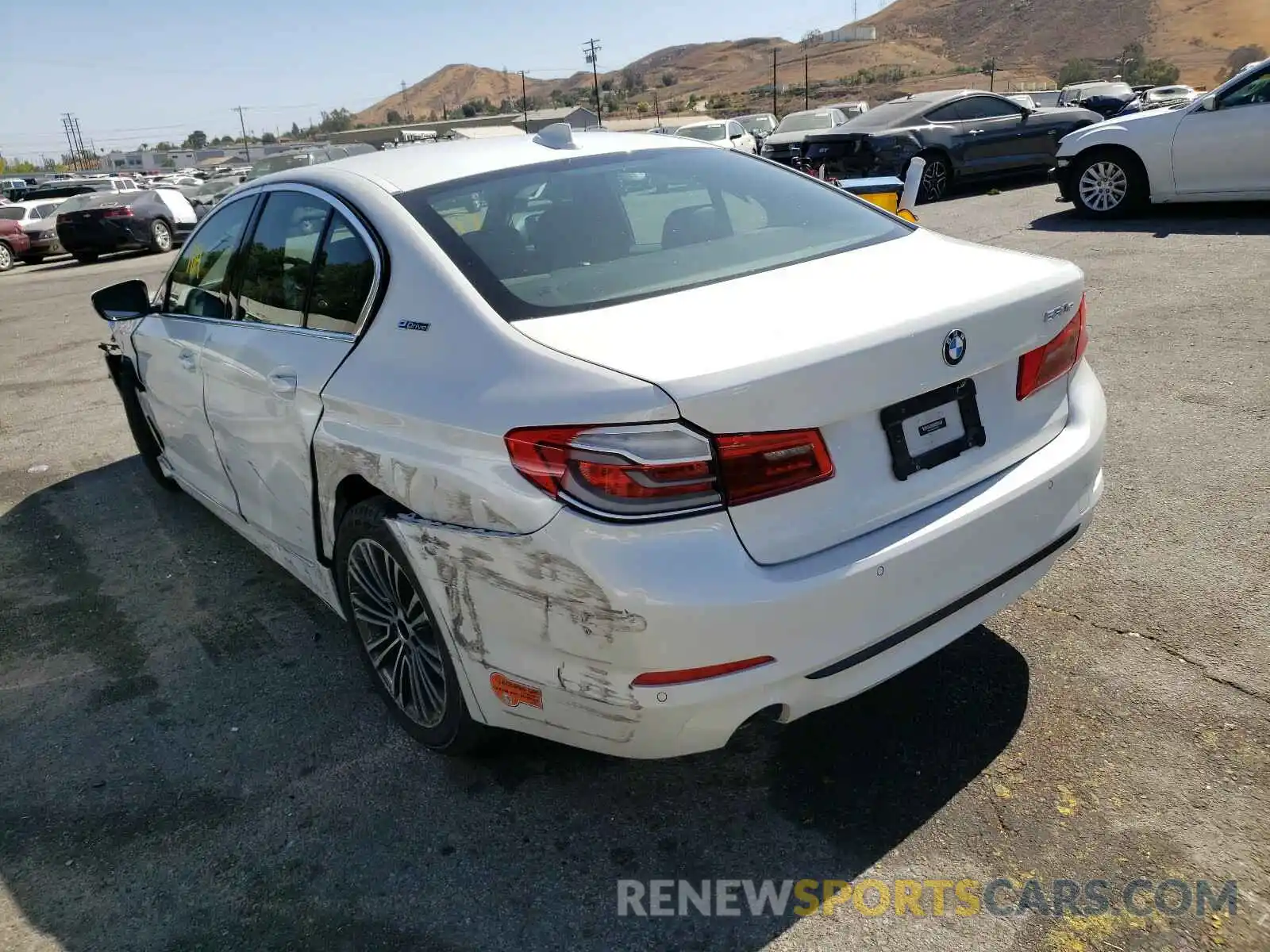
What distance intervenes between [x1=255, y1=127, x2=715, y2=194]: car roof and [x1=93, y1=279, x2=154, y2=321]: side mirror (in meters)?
1.21

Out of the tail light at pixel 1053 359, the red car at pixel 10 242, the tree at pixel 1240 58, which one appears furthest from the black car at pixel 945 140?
the tree at pixel 1240 58

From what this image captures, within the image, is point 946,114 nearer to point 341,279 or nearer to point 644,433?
point 341,279

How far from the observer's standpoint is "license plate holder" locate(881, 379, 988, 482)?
2.31 meters

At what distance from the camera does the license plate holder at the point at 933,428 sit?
231 centimetres

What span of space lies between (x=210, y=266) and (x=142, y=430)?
1.64 metres

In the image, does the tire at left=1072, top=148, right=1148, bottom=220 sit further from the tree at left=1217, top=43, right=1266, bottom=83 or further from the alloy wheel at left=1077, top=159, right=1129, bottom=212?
the tree at left=1217, top=43, right=1266, bottom=83

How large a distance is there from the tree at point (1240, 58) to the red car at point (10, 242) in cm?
7759

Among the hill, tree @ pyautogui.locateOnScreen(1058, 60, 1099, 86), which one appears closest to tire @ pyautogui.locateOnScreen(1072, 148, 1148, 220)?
the hill

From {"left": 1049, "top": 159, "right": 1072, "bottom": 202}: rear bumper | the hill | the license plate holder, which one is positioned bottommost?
{"left": 1049, "top": 159, "right": 1072, "bottom": 202}: rear bumper

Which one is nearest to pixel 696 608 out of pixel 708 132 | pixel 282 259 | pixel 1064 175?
pixel 282 259

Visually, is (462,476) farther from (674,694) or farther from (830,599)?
(830,599)

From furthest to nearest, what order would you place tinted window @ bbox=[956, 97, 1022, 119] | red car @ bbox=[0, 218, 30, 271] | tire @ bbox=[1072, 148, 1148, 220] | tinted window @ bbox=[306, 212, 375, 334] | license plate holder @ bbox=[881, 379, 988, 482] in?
red car @ bbox=[0, 218, 30, 271]
tinted window @ bbox=[956, 97, 1022, 119]
tire @ bbox=[1072, 148, 1148, 220]
tinted window @ bbox=[306, 212, 375, 334]
license plate holder @ bbox=[881, 379, 988, 482]

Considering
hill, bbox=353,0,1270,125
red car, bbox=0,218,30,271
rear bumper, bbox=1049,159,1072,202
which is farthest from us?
hill, bbox=353,0,1270,125

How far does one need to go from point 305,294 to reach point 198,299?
114 cm
